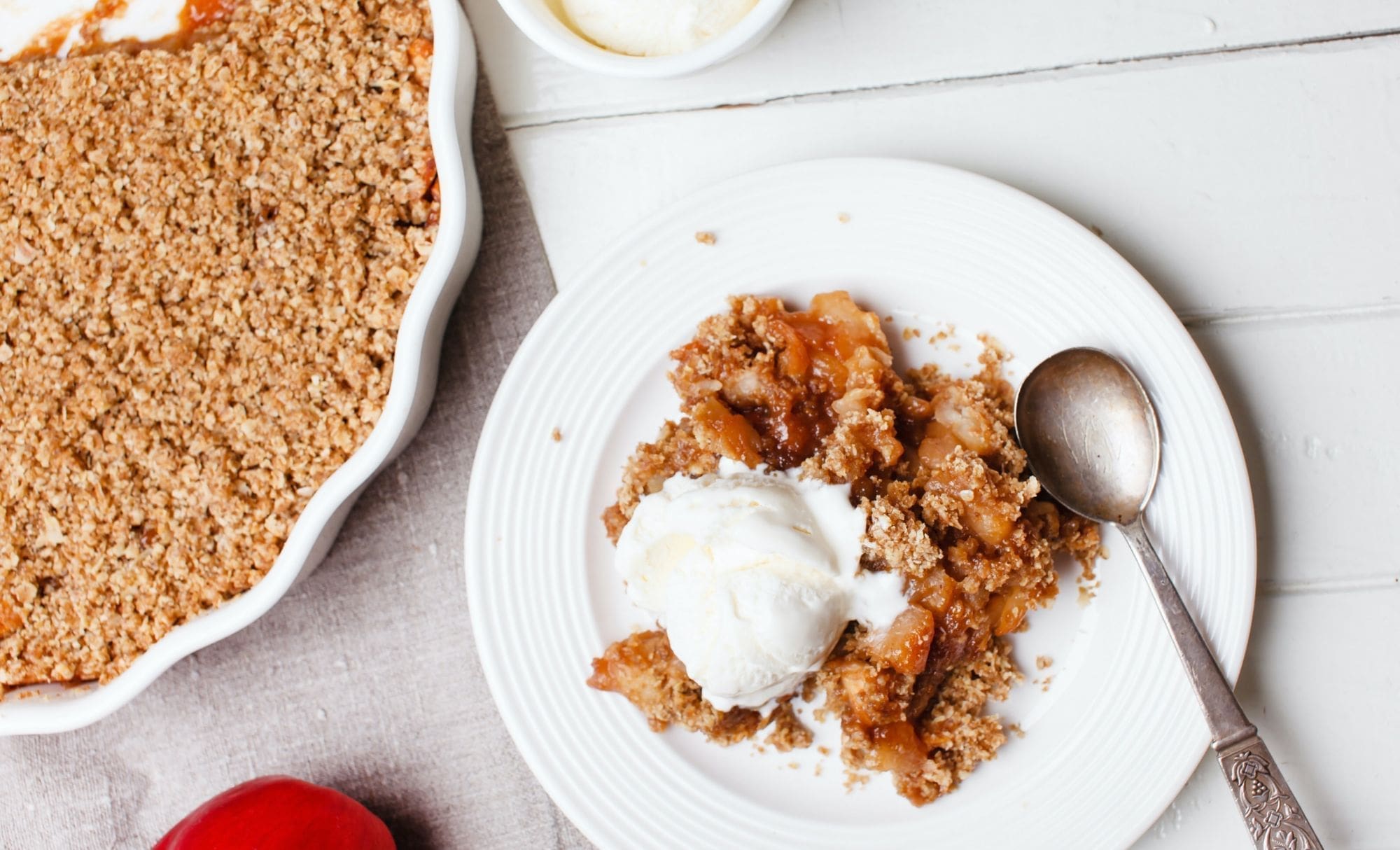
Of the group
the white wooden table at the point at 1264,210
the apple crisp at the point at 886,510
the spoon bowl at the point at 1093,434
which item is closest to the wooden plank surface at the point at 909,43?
the white wooden table at the point at 1264,210

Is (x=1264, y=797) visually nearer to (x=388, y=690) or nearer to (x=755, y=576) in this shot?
(x=755, y=576)

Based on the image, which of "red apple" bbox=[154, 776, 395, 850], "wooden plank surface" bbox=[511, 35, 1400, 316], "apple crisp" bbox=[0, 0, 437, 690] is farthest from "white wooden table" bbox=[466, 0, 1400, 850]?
"red apple" bbox=[154, 776, 395, 850]

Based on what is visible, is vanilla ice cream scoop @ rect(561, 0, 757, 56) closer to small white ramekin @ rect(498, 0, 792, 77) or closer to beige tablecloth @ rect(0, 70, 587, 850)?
small white ramekin @ rect(498, 0, 792, 77)

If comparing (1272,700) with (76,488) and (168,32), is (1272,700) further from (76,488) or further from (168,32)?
(168,32)

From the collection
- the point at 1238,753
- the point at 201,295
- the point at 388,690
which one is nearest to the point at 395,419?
the point at 201,295

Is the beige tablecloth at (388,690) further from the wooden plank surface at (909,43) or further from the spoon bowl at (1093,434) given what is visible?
the spoon bowl at (1093,434)

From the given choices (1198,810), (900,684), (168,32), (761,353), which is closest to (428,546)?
(761,353)
